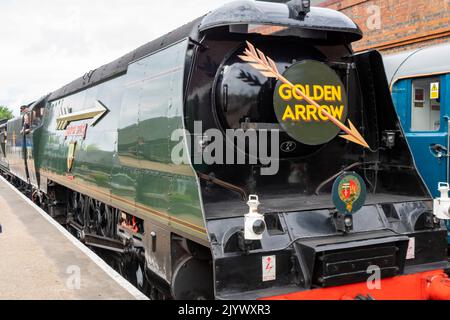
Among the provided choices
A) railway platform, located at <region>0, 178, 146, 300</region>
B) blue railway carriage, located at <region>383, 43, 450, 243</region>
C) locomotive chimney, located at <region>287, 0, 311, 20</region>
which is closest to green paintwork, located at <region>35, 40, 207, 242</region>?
railway platform, located at <region>0, 178, 146, 300</region>

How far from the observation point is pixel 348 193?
11.8ft

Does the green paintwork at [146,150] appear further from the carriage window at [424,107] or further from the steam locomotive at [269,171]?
the carriage window at [424,107]

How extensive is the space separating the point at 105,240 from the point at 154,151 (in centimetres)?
227

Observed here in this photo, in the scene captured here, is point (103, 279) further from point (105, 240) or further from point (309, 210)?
point (309, 210)

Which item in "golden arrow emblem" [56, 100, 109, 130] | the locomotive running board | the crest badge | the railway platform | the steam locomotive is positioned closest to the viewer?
the steam locomotive

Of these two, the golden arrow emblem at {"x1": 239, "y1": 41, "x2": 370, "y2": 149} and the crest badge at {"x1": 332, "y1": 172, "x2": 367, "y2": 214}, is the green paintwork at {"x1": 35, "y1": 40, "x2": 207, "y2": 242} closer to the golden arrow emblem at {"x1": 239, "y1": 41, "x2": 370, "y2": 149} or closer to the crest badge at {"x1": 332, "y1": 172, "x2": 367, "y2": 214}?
the golden arrow emblem at {"x1": 239, "y1": 41, "x2": 370, "y2": 149}

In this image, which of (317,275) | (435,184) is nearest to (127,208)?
(317,275)

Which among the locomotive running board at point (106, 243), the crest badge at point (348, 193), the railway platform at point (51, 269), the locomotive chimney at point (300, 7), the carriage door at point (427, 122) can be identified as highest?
the locomotive chimney at point (300, 7)

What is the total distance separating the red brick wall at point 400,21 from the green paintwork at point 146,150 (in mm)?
6434

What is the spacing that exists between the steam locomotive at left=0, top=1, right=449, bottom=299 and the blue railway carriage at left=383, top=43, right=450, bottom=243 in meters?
1.36

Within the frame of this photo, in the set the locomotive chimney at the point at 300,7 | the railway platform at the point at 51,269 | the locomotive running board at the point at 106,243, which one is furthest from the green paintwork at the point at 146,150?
the locomotive chimney at the point at 300,7

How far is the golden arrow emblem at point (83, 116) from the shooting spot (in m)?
6.54

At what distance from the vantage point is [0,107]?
101625 mm

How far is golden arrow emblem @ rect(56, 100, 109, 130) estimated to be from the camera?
21.5 ft
